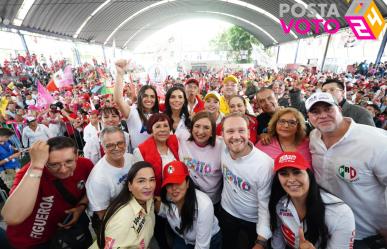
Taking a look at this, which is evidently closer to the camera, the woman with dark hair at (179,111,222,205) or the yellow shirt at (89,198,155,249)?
the yellow shirt at (89,198,155,249)

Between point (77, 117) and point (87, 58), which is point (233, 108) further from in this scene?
point (87, 58)

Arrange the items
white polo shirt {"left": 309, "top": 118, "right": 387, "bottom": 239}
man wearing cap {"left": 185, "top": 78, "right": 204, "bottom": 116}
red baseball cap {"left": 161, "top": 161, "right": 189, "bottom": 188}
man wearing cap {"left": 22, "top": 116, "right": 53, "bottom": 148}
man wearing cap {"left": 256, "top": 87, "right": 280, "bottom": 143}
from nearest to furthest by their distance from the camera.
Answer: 1. white polo shirt {"left": 309, "top": 118, "right": 387, "bottom": 239}
2. red baseball cap {"left": 161, "top": 161, "right": 189, "bottom": 188}
3. man wearing cap {"left": 256, "top": 87, "right": 280, "bottom": 143}
4. man wearing cap {"left": 185, "top": 78, "right": 204, "bottom": 116}
5. man wearing cap {"left": 22, "top": 116, "right": 53, "bottom": 148}

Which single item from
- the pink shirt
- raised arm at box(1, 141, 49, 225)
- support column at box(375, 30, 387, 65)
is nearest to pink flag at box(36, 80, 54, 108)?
raised arm at box(1, 141, 49, 225)

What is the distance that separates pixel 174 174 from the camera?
2.26 metres

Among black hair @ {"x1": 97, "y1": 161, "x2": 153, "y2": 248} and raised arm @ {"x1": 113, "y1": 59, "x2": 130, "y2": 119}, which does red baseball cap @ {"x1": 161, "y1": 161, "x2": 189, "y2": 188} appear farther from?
raised arm @ {"x1": 113, "y1": 59, "x2": 130, "y2": 119}

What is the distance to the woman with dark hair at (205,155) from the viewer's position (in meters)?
2.72

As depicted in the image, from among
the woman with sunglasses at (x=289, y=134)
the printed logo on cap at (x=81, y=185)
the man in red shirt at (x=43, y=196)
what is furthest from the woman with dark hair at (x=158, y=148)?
the woman with sunglasses at (x=289, y=134)

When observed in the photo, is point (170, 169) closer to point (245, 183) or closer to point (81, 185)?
point (245, 183)

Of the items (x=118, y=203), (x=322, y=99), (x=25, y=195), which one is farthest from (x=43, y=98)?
(x=322, y=99)

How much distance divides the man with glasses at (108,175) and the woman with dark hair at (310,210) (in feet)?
5.46

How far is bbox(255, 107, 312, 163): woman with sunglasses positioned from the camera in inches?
103

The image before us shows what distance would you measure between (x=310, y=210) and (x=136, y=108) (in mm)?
2773

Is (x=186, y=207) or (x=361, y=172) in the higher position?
(x=361, y=172)

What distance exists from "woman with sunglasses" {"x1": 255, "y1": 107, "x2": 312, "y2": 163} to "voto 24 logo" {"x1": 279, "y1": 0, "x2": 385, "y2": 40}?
20340 millimetres
